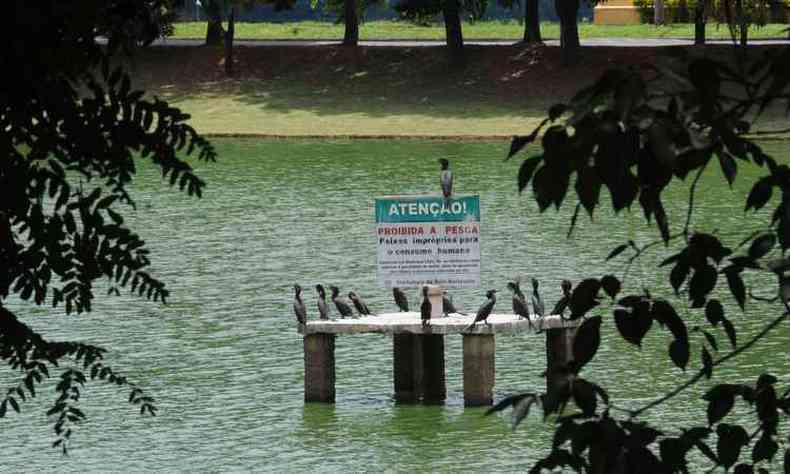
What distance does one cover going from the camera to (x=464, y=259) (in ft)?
58.4

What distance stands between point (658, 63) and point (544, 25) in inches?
2835

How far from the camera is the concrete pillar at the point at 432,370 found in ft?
56.5

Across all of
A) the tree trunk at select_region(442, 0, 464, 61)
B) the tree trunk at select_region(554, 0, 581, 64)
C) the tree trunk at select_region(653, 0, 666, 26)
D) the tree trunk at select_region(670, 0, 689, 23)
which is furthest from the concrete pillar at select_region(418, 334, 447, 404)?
the tree trunk at select_region(653, 0, 666, 26)

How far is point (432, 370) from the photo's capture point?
17297mm

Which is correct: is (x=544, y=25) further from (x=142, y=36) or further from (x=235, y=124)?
(x=142, y=36)

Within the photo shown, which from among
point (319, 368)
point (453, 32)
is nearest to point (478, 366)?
point (319, 368)

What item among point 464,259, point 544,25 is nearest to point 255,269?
point 464,259

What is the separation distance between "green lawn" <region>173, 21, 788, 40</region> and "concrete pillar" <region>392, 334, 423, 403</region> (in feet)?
152

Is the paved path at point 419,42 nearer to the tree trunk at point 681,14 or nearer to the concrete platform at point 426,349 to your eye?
the tree trunk at point 681,14

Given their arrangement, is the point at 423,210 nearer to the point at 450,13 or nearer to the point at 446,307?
the point at 446,307

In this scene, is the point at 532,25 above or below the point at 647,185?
below

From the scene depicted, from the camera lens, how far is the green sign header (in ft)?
58.1

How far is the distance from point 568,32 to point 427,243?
37.4 meters

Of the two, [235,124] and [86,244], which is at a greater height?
[86,244]
